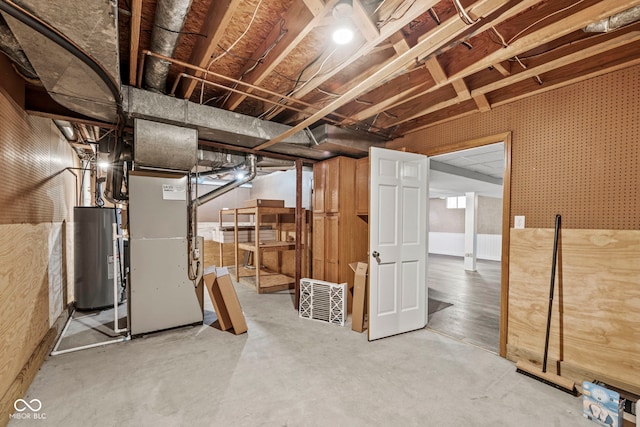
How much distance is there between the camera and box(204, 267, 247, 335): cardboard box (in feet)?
9.87

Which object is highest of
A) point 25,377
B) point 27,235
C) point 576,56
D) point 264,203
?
point 576,56

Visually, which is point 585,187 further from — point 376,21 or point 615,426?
point 376,21

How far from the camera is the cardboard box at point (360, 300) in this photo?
3.07 metres

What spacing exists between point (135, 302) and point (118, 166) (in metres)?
1.51

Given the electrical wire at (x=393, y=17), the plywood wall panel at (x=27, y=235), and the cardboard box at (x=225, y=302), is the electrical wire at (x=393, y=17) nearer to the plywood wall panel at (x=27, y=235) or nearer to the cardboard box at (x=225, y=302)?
the plywood wall panel at (x=27, y=235)

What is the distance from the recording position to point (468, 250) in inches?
277

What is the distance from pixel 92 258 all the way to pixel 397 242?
398cm

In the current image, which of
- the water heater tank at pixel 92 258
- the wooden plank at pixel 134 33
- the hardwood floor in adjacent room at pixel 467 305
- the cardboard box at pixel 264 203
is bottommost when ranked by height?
the hardwood floor in adjacent room at pixel 467 305

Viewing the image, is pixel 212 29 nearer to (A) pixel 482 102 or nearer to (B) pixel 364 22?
(B) pixel 364 22

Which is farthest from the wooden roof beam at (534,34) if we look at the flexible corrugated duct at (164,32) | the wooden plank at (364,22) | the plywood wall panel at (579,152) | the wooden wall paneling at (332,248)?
the wooden wall paneling at (332,248)

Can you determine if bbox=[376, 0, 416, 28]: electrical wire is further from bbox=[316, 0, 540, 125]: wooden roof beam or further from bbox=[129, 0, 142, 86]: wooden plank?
bbox=[129, 0, 142, 86]: wooden plank

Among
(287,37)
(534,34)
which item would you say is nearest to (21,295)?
(287,37)

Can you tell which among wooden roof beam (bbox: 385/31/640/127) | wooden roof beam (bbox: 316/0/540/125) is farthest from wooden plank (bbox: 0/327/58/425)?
wooden roof beam (bbox: 385/31/640/127)

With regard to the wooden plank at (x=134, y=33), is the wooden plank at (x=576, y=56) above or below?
above
